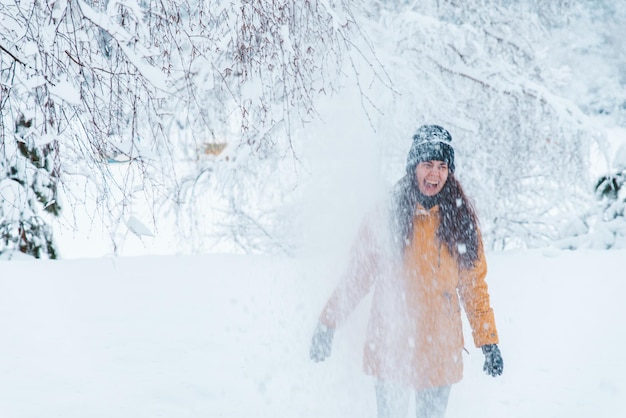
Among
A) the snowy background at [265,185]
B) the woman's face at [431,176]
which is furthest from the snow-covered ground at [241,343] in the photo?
the woman's face at [431,176]

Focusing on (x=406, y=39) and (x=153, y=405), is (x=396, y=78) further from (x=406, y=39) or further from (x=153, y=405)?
(x=153, y=405)

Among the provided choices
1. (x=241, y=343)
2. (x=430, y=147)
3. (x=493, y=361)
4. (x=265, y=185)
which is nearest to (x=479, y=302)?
(x=493, y=361)

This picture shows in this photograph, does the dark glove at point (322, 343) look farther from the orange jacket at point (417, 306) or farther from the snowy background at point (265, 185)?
the snowy background at point (265, 185)

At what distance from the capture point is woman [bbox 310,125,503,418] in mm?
2918

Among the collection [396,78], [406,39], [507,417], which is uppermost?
[406,39]

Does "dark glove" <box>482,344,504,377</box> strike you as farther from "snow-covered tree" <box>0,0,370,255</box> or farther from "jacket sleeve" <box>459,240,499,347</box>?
"snow-covered tree" <box>0,0,370,255</box>

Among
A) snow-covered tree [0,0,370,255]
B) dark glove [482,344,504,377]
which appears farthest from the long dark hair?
snow-covered tree [0,0,370,255]

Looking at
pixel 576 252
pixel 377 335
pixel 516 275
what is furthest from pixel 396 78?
pixel 377 335

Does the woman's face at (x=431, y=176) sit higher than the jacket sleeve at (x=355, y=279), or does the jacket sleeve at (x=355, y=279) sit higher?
the woman's face at (x=431, y=176)

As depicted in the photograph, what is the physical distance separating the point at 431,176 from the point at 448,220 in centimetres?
22

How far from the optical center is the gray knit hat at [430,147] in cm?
294

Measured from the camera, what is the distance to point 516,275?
733 centimetres

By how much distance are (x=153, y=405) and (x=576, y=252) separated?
19.9 ft

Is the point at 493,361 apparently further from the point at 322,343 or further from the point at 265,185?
the point at 265,185
